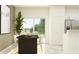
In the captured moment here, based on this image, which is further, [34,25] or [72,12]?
[34,25]

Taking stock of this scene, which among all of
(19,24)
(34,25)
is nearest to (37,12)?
(34,25)

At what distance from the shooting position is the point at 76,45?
7414mm

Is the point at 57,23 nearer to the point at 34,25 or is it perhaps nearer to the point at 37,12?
the point at 37,12

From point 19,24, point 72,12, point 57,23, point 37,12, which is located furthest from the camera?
point 37,12

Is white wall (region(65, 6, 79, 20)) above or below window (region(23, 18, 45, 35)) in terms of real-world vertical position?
above

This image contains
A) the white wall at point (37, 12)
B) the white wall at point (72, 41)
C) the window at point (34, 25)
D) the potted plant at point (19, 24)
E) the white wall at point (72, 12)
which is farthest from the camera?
the window at point (34, 25)

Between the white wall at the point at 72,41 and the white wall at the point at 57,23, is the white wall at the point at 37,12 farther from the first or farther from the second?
the white wall at the point at 72,41

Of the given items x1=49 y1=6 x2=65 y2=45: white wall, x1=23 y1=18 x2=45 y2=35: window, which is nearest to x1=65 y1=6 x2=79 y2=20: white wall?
x1=49 y1=6 x2=65 y2=45: white wall

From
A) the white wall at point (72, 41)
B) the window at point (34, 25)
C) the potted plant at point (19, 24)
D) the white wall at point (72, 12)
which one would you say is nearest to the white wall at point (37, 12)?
the window at point (34, 25)

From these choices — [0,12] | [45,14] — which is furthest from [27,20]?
[0,12]

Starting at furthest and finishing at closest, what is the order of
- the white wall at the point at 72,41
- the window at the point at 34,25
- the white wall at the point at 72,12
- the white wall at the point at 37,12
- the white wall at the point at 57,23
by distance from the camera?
the window at the point at 34,25 < the white wall at the point at 37,12 < the white wall at the point at 72,12 < the white wall at the point at 57,23 < the white wall at the point at 72,41

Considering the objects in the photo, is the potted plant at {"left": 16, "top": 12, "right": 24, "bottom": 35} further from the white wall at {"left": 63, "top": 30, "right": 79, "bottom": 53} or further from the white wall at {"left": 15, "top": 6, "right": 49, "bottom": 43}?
the white wall at {"left": 63, "top": 30, "right": 79, "bottom": 53}
